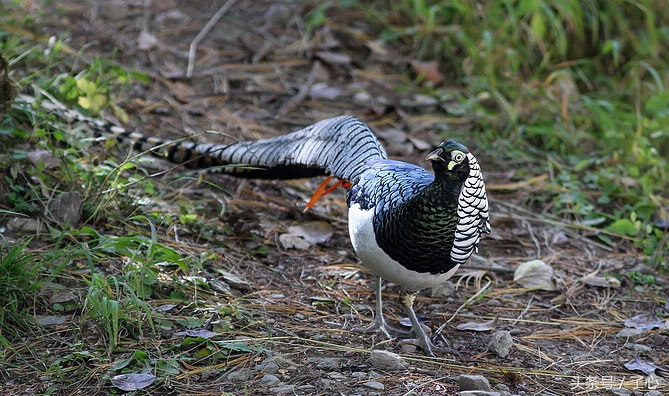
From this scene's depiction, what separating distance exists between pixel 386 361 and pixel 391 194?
63 centimetres

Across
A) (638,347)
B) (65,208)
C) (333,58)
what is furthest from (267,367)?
(333,58)

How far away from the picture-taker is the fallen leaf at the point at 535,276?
3766 mm

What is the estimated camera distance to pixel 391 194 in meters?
3.04

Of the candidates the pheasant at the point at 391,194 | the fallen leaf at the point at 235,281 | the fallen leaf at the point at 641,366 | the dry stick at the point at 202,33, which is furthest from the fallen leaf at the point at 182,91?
the fallen leaf at the point at 641,366

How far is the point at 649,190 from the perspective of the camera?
4.55m

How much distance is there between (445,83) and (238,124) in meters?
1.77

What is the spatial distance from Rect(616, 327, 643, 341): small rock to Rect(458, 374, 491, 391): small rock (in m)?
0.95

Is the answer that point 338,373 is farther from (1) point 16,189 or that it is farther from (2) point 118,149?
(2) point 118,149

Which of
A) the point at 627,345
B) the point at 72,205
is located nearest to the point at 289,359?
the point at 72,205

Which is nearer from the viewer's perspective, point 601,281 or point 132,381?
point 132,381

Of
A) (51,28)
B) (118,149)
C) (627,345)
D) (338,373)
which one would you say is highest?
(51,28)

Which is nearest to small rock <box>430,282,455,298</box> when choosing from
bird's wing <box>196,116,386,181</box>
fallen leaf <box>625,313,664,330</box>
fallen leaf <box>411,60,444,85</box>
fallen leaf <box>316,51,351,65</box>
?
bird's wing <box>196,116,386,181</box>

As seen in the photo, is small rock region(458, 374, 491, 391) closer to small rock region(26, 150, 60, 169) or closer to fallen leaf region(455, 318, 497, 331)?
fallen leaf region(455, 318, 497, 331)

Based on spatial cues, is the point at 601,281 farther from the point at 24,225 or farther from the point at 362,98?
the point at 24,225
